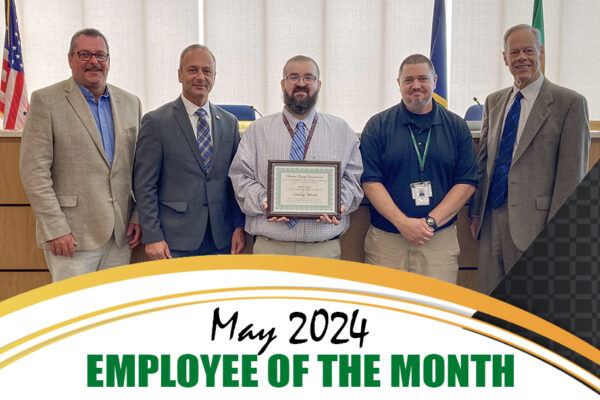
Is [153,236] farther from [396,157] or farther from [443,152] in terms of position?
[443,152]

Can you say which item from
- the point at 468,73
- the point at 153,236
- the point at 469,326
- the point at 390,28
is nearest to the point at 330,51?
the point at 390,28

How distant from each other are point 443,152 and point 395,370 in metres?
1.35

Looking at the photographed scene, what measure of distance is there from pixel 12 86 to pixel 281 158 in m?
3.28

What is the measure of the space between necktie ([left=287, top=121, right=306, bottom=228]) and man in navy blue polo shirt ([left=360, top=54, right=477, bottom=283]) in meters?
0.30

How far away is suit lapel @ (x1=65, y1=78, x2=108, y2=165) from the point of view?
87.0 inches

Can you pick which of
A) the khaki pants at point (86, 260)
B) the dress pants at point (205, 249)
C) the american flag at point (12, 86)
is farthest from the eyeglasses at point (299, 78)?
the american flag at point (12, 86)

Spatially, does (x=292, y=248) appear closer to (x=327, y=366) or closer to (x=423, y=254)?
(x=423, y=254)

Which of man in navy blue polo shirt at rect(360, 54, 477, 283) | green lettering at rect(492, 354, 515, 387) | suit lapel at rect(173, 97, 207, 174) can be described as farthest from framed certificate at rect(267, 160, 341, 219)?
green lettering at rect(492, 354, 515, 387)

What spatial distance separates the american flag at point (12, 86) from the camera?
410 cm

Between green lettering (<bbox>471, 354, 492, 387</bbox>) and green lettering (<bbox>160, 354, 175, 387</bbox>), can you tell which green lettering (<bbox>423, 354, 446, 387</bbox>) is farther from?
green lettering (<bbox>160, 354, 175, 387</bbox>)

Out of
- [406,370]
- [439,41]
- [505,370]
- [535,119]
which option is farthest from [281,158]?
[439,41]

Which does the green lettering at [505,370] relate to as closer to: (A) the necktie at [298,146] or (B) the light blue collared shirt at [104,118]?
(A) the necktie at [298,146]

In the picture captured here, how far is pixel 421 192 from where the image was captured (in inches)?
88.7

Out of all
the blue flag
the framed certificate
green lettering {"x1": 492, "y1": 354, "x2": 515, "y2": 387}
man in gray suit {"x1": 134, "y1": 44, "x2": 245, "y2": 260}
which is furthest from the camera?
the blue flag
